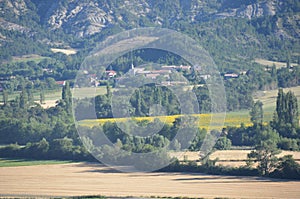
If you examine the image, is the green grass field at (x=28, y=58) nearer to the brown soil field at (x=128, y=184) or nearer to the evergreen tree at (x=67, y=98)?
the evergreen tree at (x=67, y=98)

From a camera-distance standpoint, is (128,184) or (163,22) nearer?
(128,184)

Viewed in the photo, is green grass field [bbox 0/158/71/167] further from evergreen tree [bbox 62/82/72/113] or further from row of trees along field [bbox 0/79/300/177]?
evergreen tree [bbox 62/82/72/113]

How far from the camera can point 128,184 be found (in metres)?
38.2

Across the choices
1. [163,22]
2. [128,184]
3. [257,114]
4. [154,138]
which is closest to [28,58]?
[163,22]

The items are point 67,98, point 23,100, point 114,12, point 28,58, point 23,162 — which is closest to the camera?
point 23,162

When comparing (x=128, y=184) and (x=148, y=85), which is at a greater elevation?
(x=148, y=85)

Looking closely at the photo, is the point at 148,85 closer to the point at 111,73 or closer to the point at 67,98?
the point at 67,98

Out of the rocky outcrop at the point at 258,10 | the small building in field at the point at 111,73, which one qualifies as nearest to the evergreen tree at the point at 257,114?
the small building in field at the point at 111,73

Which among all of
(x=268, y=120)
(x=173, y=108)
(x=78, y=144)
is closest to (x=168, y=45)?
(x=173, y=108)

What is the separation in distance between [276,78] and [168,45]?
7479 mm

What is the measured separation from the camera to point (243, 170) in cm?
3941

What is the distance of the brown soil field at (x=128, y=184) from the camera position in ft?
117

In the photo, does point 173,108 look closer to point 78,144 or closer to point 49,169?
point 78,144

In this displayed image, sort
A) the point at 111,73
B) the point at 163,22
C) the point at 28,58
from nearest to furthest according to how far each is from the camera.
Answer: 1. the point at 111,73
2. the point at 28,58
3. the point at 163,22
